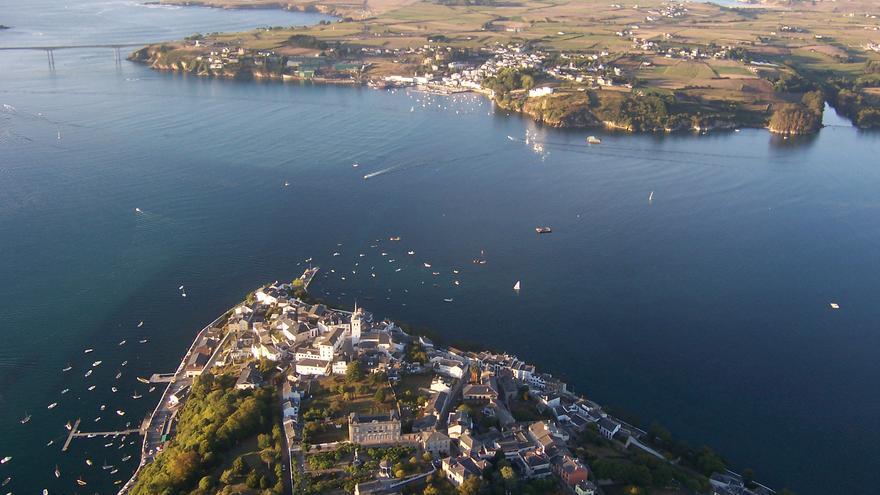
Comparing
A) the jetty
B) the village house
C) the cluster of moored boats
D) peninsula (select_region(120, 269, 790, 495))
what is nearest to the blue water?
the cluster of moored boats

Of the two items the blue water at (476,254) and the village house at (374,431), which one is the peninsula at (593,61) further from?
the village house at (374,431)

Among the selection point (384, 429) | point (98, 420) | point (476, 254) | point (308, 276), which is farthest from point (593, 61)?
point (98, 420)

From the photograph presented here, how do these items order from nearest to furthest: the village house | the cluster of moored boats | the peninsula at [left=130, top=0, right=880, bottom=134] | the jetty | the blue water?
the village house < the cluster of moored boats < the jetty < the blue water < the peninsula at [left=130, top=0, right=880, bottom=134]

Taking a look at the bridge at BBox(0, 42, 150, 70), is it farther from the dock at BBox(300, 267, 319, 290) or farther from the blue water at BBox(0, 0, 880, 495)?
the dock at BBox(300, 267, 319, 290)

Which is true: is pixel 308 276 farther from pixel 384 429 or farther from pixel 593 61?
pixel 593 61

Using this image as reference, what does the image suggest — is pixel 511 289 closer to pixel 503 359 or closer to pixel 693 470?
pixel 503 359

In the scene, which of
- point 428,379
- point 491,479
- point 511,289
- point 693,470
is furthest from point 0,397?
point 693,470
